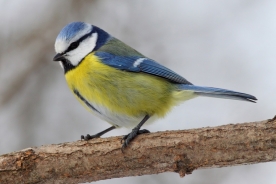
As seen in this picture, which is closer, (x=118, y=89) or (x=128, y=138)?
(x=128, y=138)

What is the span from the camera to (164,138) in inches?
85.3

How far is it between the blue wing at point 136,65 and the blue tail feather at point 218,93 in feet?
0.30

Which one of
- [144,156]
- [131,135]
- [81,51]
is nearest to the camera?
[144,156]

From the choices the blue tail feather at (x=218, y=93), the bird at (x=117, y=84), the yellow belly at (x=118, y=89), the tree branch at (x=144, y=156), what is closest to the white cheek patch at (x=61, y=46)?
the bird at (x=117, y=84)

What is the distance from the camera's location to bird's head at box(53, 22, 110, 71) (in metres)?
2.54

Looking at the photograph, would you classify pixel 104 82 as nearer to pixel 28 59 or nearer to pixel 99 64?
pixel 99 64

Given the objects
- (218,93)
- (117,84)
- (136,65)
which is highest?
(136,65)

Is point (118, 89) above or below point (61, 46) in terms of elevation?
below

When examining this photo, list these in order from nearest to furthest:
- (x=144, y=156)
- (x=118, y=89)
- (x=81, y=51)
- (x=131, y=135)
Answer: (x=144, y=156) < (x=131, y=135) < (x=118, y=89) < (x=81, y=51)

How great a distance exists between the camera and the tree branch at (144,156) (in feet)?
6.68

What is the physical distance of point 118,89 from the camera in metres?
2.48

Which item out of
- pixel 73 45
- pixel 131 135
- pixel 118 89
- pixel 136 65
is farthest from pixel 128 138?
pixel 73 45

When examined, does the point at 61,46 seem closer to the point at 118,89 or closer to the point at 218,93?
the point at 118,89

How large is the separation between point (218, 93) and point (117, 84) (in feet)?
2.11
